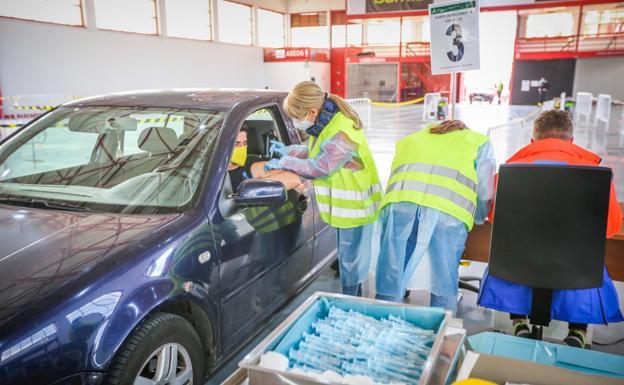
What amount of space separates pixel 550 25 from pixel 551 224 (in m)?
29.4

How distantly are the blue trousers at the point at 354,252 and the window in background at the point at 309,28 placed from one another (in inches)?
1168

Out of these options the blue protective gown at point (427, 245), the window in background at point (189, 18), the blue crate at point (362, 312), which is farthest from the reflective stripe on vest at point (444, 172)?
the window in background at point (189, 18)

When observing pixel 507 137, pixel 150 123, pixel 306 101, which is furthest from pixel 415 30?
pixel 150 123

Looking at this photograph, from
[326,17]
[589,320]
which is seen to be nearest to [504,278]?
[589,320]

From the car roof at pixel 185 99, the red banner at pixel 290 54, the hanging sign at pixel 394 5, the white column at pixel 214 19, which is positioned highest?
the white column at pixel 214 19

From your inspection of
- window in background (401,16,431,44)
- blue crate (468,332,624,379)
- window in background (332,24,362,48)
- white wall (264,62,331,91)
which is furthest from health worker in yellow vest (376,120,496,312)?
window in background (401,16,431,44)

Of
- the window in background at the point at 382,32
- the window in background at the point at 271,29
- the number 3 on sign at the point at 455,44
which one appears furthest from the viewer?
the window in background at the point at 382,32

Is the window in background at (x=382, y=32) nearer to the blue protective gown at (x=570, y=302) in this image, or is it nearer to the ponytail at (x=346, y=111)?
the ponytail at (x=346, y=111)

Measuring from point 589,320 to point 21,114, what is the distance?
50.0 ft

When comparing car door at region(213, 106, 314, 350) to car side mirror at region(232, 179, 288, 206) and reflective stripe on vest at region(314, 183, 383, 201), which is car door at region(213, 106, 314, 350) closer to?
car side mirror at region(232, 179, 288, 206)

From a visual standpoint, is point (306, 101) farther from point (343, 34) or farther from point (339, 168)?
point (343, 34)

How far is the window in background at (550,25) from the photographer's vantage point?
26.5 metres

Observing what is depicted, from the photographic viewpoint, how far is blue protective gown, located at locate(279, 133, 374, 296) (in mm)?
2660

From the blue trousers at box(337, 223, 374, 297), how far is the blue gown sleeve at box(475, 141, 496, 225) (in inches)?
25.1
